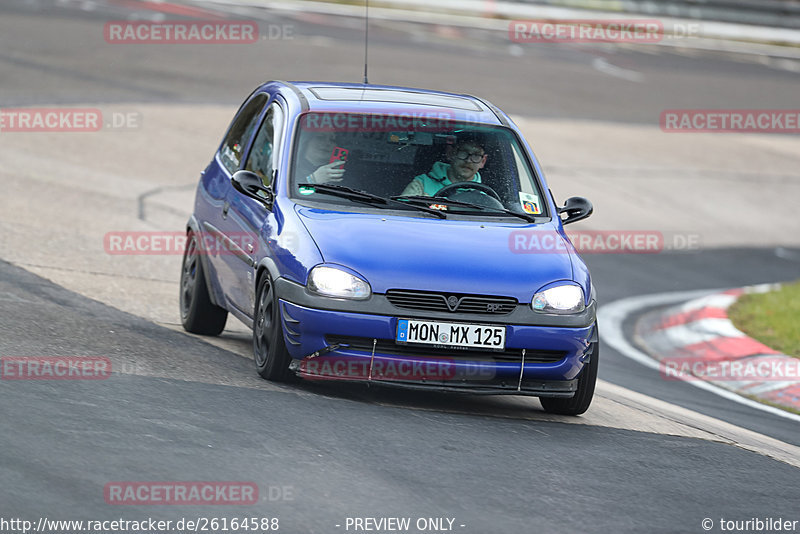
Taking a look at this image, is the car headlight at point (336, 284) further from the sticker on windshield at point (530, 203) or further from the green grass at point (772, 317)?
the green grass at point (772, 317)

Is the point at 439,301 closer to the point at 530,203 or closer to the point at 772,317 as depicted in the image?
the point at 530,203

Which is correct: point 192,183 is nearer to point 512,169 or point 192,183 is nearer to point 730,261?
point 730,261

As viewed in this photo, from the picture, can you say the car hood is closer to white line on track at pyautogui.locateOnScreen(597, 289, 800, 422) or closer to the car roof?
the car roof

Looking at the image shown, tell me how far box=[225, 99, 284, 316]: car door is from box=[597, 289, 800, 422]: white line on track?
157 inches

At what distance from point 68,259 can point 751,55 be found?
90.0 feet

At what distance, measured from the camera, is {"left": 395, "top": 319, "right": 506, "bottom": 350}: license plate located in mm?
6879

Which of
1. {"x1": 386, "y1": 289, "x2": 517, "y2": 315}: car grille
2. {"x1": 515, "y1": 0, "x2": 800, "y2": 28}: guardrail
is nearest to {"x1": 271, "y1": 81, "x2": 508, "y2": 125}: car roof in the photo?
{"x1": 386, "y1": 289, "x2": 517, "y2": 315}: car grille

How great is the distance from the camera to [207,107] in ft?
62.9

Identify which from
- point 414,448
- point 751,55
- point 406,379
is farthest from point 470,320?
point 751,55

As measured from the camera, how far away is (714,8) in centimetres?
3631

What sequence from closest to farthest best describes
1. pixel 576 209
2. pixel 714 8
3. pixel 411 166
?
pixel 411 166
pixel 576 209
pixel 714 8

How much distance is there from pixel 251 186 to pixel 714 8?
3072 centimetres

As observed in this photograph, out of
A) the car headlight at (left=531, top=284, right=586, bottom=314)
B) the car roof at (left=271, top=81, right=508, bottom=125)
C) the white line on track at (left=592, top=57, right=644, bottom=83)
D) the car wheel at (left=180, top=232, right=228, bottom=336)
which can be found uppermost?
the car roof at (left=271, top=81, right=508, bottom=125)

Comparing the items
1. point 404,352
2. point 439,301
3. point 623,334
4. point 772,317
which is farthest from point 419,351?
point 772,317
